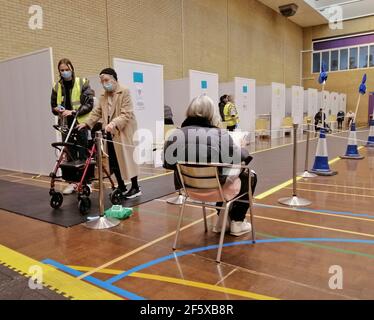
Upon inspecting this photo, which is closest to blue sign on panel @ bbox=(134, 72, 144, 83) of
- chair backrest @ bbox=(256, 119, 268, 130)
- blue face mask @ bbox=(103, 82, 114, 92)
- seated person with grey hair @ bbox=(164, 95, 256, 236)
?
blue face mask @ bbox=(103, 82, 114, 92)

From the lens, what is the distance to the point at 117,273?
2180 mm

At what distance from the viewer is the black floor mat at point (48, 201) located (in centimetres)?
337

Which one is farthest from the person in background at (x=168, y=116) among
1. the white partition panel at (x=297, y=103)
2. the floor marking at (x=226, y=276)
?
the white partition panel at (x=297, y=103)

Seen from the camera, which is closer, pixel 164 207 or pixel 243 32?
pixel 164 207

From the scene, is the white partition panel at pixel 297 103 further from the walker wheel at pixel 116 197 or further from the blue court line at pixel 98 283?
the blue court line at pixel 98 283

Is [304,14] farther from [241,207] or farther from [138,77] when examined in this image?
[241,207]

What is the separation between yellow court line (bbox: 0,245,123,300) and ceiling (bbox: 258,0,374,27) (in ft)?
52.7

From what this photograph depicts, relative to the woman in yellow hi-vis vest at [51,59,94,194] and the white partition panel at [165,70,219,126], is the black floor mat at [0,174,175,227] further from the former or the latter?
the white partition panel at [165,70,219,126]

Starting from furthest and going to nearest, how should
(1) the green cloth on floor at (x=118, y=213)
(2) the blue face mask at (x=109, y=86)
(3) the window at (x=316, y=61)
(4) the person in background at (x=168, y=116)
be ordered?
(3) the window at (x=316, y=61) < (4) the person in background at (x=168, y=116) < (2) the blue face mask at (x=109, y=86) < (1) the green cloth on floor at (x=118, y=213)

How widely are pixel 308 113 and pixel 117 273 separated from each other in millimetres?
14202

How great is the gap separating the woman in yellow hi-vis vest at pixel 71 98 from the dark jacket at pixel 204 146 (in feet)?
5.87

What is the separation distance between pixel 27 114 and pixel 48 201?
2.66 metres
